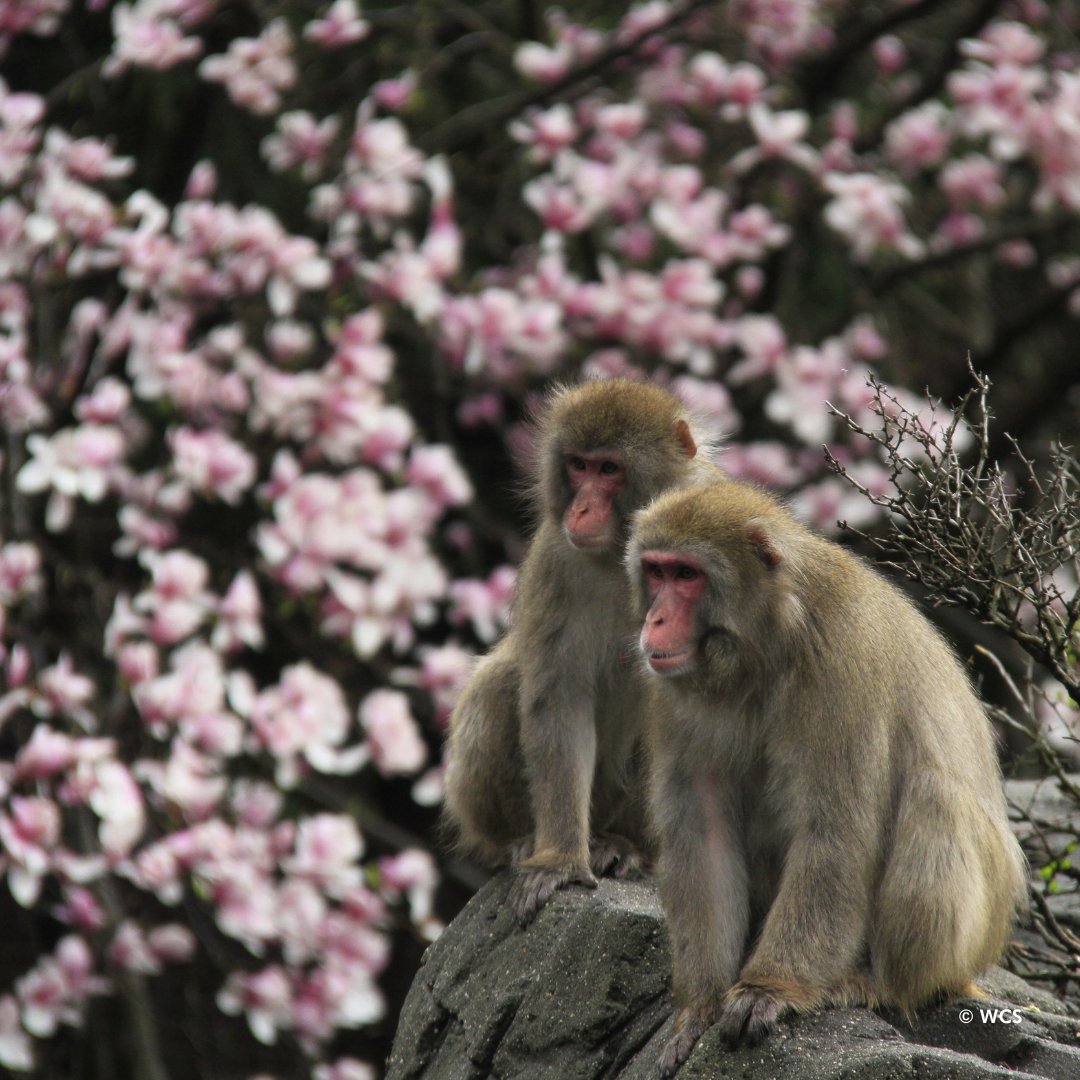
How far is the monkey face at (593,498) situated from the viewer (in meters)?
5.04

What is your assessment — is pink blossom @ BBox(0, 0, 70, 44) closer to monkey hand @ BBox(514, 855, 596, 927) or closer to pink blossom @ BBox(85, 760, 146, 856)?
pink blossom @ BBox(85, 760, 146, 856)

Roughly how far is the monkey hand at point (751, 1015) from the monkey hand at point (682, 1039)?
0.46 feet

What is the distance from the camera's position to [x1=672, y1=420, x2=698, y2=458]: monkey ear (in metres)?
5.22

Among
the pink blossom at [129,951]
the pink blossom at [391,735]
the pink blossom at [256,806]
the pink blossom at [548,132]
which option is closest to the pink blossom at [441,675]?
the pink blossom at [391,735]

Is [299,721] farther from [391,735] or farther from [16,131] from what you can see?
[16,131]

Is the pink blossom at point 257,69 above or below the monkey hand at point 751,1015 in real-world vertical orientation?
above

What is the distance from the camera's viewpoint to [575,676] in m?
5.21

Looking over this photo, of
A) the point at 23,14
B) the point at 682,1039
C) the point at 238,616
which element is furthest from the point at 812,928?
the point at 23,14

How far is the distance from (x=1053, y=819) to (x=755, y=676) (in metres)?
2.07

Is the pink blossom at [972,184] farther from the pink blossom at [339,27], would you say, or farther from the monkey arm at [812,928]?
Answer: the monkey arm at [812,928]

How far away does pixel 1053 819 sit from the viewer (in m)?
5.71

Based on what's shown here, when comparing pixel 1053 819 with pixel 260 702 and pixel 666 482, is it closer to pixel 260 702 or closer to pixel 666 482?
pixel 666 482

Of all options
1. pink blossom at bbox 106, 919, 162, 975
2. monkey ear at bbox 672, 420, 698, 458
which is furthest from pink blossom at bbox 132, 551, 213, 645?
monkey ear at bbox 672, 420, 698, 458

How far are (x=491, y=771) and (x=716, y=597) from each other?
4.96 feet
